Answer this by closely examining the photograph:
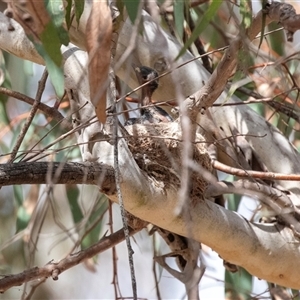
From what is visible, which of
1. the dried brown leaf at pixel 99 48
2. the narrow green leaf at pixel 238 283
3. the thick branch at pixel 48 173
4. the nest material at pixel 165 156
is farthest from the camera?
the narrow green leaf at pixel 238 283

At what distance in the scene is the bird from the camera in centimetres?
177

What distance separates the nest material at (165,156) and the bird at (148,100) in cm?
8

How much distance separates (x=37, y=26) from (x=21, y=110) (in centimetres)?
160

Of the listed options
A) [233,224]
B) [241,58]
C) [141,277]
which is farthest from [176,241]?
[141,277]

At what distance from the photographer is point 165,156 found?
1540mm

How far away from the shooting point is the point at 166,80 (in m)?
1.84

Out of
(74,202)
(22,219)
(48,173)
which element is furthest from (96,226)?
(48,173)

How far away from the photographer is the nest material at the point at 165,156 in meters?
1.46

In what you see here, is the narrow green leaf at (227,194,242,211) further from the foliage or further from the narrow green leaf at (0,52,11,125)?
the narrow green leaf at (0,52,11,125)

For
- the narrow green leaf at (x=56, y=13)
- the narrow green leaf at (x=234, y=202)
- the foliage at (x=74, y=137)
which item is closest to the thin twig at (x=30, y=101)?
the foliage at (x=74, y=137)

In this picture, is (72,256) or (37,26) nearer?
(37,26)

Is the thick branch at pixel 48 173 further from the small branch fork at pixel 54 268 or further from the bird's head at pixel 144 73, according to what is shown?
the bird's head at pixel 144 73

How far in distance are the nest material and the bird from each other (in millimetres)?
75

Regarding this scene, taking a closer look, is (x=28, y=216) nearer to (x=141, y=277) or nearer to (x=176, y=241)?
(x=176, y=241)
